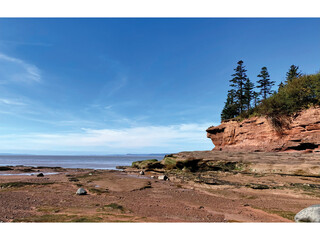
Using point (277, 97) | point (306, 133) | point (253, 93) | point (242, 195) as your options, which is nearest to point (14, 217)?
point (242, 195)

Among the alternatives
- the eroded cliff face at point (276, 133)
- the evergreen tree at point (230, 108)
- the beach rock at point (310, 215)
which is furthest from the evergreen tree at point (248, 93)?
the beach rock at point (310, 215)

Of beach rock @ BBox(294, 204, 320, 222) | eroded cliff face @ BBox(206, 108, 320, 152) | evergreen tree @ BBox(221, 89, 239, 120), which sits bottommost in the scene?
beach rock @ BBox(294, 204, 320, 222)

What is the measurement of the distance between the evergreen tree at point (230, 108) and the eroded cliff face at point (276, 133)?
16.8m

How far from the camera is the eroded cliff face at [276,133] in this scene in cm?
1633

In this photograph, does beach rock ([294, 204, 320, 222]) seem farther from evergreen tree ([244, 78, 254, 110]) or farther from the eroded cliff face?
evergreen tree ([244, 78, 254, 110])

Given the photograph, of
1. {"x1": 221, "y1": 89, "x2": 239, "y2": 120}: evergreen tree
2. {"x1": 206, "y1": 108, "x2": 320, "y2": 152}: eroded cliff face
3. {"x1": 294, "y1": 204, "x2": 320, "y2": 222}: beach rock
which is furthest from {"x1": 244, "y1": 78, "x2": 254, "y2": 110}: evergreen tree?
{"x1": 294, "y1": 204, "x2": 320, "y2": 222}: beach rock

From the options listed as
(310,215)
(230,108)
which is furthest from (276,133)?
(230,108)

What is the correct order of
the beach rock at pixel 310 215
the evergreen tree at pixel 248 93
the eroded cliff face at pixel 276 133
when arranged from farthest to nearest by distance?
1. the evergreen tree at pixel 248 93
2. the eroded cliff face at pixel 276 133
3. the beach rock at pixel 310 215

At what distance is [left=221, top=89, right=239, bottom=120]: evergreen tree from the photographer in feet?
142

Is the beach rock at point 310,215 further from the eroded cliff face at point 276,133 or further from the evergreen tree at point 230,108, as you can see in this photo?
the evergreen tree at point 230,108

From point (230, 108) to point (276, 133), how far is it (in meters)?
27.1

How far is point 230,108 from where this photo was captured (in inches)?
1800

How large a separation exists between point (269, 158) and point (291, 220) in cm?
1037

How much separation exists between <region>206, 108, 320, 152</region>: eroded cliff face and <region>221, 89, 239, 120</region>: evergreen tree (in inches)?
663
